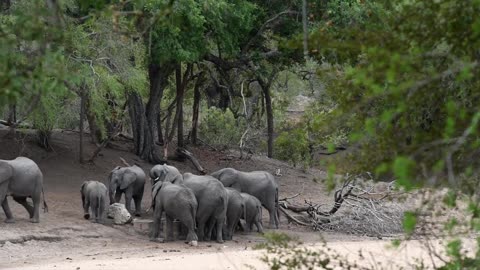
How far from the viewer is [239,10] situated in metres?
24.7

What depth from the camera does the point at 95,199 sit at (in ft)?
64.3

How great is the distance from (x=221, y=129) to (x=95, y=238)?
15240mm

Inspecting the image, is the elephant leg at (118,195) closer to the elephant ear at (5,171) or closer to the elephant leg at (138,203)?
the elephant leg at (138,203)

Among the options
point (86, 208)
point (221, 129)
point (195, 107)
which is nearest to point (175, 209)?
point (86, 208)

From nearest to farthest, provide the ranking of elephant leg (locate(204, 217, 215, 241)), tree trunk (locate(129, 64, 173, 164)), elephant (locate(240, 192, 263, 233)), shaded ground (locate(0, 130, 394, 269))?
shaded ground (locate(0, 130, 394, 269)) → elephant leg (locate(204, 217, 215, 241)) → elephant (locate(240, 192, 263, 233)) → tree trunk (locate(129, 64, 173, 164))

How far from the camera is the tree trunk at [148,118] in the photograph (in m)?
27.3

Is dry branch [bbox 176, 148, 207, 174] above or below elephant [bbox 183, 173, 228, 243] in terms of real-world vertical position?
above

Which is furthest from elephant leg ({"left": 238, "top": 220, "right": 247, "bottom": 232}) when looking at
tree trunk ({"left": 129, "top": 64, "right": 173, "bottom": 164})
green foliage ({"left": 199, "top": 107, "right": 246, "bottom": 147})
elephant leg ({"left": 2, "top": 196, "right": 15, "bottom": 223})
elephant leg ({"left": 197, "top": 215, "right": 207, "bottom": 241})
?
green foliage ({"left": 199, "top": 107, "right": 246, "bottom": 147})

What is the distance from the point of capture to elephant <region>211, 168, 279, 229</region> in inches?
886

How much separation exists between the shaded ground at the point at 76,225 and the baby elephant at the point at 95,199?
0.29m

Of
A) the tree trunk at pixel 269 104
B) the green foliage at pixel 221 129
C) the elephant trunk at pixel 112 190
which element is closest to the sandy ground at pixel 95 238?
the elephant trunk at pixel 112 190

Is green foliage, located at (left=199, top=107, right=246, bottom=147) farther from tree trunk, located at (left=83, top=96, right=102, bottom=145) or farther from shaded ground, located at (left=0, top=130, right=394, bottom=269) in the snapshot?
tree trunk, located at (left=83, top=96, right=102, bottom=145)

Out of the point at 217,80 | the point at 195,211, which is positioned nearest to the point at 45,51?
the point at 195,211

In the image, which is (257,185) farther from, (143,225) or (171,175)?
(143,225)
